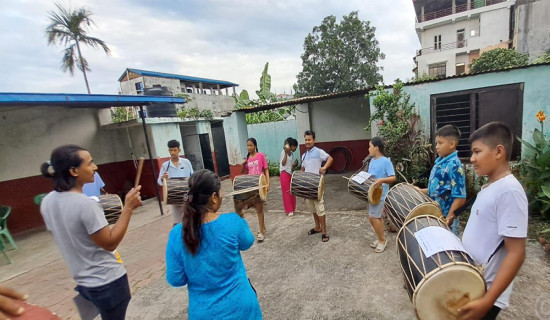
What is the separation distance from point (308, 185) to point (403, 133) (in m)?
2.70

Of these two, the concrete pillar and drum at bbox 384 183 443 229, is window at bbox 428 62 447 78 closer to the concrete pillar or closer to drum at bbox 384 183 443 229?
the concrete pillar

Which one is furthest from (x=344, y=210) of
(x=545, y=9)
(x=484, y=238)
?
(x=545, y=9)

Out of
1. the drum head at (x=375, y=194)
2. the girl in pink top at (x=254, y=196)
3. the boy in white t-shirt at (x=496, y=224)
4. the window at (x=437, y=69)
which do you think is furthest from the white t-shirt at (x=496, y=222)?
the window at (x=437, y=69)

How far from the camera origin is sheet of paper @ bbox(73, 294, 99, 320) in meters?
1.70

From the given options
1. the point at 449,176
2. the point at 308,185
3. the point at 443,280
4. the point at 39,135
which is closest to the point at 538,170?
the point at 449,176

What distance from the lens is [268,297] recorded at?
2742 millimetres

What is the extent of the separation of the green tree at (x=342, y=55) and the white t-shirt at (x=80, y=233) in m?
20.9

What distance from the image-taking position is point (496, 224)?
1279 mm

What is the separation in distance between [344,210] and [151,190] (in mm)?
5831

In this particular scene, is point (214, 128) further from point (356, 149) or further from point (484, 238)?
point (484, 238)

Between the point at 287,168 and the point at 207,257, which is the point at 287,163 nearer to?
the point at 287,168

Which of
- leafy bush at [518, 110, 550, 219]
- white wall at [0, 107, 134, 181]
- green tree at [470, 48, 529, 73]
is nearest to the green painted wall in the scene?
leafy bush at [518, 110, 550, 219]

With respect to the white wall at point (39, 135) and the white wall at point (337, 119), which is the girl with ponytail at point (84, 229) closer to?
the white wall at point (39, 135)

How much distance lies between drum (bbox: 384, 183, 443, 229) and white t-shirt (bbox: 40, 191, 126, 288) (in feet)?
7.43
